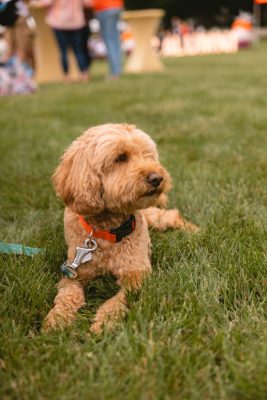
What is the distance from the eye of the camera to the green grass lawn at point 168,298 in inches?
71.9

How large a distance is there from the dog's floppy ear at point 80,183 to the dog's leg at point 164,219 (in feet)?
3.10

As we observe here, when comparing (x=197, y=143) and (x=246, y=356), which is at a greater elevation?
(x=246, y=356)

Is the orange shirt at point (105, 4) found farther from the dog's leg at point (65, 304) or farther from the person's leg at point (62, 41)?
the dog's leg at point (65, 304)

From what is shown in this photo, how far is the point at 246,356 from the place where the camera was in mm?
1934

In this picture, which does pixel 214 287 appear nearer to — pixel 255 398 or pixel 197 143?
pixel 255 398

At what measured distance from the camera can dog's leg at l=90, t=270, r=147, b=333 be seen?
2.22 meters

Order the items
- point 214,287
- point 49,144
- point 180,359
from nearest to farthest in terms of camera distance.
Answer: point 180,359
point 214,287
point 49,144

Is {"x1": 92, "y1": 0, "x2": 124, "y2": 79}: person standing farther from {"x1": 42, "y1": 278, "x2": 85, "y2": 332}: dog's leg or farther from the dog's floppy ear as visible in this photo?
{"x1": 42, "y1": 278, "x2": 85, "y2": 332}: dog's leg

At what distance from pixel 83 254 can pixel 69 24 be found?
377 inches

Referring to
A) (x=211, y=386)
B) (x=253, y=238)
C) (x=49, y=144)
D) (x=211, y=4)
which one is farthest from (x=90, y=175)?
(x=211, y=4)

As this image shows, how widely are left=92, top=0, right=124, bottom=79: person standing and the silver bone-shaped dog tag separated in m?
10.5

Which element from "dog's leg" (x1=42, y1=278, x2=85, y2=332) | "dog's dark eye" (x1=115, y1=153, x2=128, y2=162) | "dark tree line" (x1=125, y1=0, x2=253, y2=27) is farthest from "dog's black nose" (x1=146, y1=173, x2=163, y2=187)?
"dark tree line" (x1=125, y1=0, x2=253, y2=27)

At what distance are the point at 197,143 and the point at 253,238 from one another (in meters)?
3.04

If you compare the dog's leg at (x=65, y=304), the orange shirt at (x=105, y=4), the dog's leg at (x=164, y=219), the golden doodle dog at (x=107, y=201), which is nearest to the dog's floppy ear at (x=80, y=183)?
the golden doodle dog at (x=107, y=201)
